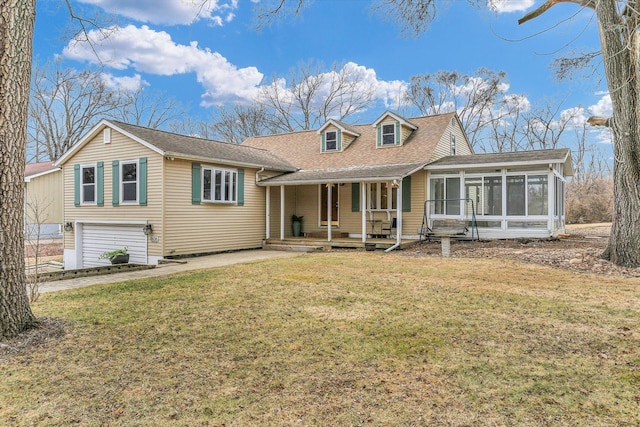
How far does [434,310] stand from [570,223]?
24145 millimetres

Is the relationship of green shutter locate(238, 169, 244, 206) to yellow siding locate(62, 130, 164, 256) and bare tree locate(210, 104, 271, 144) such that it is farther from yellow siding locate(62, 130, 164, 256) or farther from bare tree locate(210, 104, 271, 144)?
bare tree locate(210, 104, 271, 144)

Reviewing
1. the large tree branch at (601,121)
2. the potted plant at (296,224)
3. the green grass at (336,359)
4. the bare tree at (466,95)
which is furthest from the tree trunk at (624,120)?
the bare tree at (466,95)

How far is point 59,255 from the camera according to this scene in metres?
16.2

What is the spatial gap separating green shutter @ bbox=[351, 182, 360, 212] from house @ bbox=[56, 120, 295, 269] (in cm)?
362

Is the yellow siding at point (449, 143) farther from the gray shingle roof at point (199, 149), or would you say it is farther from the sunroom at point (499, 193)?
the gray shingle roof at point (199, 149)

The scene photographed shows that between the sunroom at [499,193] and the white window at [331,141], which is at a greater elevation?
the white window at [331,141]

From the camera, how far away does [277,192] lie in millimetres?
15719

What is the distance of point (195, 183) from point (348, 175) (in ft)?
17.3

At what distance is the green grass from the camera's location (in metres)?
2.68

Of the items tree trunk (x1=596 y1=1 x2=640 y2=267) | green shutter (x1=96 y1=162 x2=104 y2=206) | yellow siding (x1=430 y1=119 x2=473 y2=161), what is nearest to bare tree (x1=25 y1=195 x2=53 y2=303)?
green shutter (x1=96 y1=162 x2=104 y2=206)

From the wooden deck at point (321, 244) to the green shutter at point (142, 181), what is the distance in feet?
14.8

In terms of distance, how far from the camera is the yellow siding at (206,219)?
11.5 meters

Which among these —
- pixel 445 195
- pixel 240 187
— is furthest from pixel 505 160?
pixel 240 187

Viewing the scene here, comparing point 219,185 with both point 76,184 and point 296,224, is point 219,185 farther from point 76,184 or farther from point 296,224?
point 76,184
